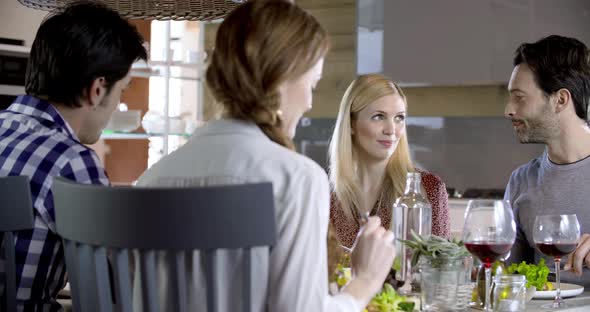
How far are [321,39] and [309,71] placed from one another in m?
0.06

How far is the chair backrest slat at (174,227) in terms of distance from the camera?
1.15 meters

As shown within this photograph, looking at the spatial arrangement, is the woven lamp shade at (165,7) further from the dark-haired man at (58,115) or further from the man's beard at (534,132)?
the man's beard at (534,132)

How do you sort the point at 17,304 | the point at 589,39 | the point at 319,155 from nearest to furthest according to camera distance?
the point at 17,304, the point at 589,39, the point at 319,155

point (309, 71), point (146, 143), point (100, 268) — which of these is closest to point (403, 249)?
point (309, 71)

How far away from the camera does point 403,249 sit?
1.95m

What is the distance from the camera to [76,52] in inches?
71.4

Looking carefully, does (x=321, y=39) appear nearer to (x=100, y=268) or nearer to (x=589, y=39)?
(x=100, y=268)

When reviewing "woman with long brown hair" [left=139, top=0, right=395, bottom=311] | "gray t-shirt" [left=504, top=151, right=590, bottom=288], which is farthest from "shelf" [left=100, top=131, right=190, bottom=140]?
"woman with long brown hair" [left=139, top=0, right=395, bottom=311]

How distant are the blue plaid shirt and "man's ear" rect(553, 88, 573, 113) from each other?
1798 millimetres

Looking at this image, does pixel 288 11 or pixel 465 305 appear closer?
pixel 288 11

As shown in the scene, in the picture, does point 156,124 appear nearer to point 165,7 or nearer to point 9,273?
point 165,7

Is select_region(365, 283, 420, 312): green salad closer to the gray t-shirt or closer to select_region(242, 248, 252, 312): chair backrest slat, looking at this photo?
select_region(242, 248, 252, 312): chair backrest slat

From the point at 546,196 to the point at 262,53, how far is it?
5.73 ft

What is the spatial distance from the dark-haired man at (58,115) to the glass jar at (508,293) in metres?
0.87
